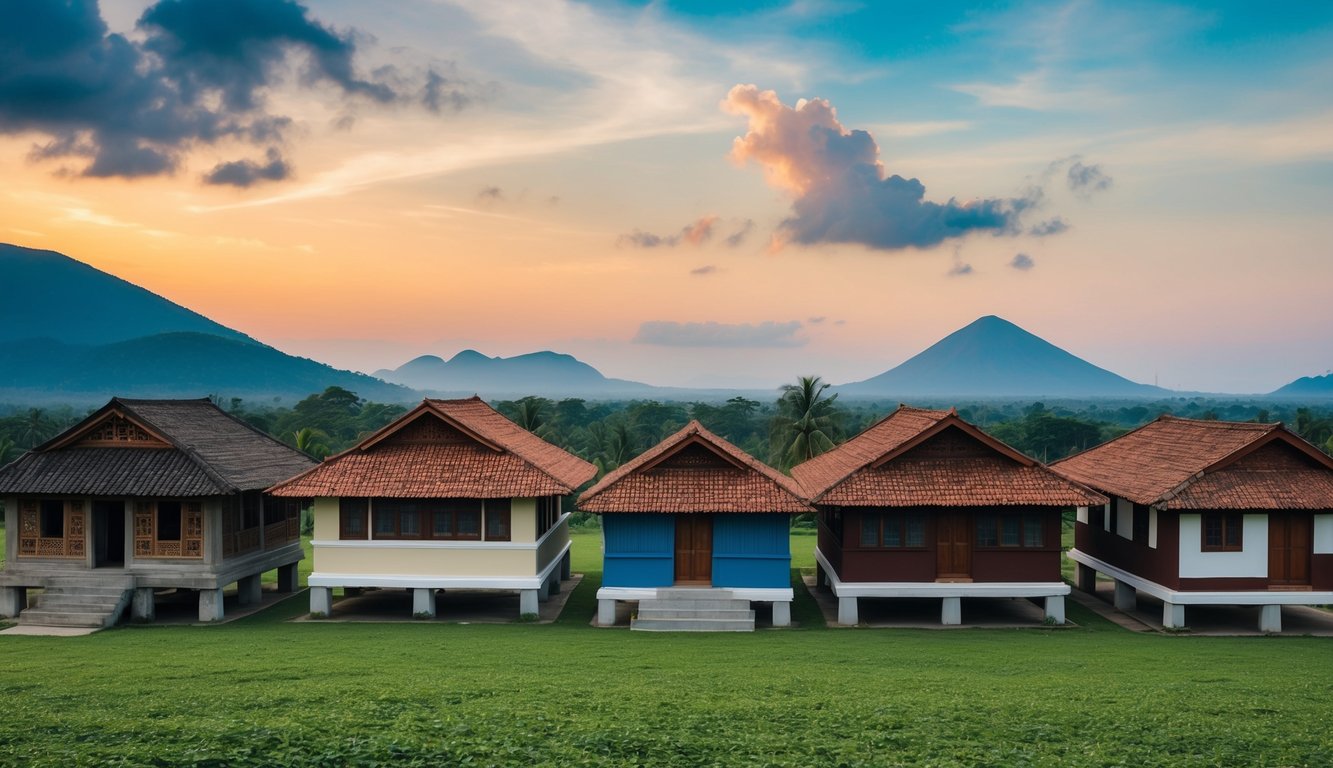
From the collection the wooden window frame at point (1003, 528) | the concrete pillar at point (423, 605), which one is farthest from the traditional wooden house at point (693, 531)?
the concrete pillar at point (423, 605)

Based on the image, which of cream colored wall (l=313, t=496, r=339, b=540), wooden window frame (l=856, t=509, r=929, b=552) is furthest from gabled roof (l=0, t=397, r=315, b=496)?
wooden window frame (l=856, t=509, r=929, b=552)

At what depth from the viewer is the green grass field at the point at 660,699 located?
38.9ft

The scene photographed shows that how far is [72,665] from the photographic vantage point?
17.2m

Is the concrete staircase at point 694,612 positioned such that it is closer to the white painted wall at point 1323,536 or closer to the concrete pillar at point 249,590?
the concrete pillar at point 249,590

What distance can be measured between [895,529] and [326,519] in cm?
1367

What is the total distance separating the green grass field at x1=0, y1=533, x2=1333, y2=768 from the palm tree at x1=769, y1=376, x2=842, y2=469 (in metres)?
25.7

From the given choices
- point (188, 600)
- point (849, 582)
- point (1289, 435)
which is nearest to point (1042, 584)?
point (849, 582)

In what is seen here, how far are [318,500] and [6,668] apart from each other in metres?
7.51

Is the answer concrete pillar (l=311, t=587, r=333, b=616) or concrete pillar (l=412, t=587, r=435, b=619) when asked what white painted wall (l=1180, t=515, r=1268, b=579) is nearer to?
concrete pillar (l=412, t=587, r=435, b=619)

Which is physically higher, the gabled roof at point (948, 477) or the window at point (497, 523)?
the gabled roof at point (948, 477)

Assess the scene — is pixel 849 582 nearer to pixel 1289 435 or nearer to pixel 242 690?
pixel 1289 435

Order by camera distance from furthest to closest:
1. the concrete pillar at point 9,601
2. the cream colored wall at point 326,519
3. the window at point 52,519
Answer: the window at point 52,519 → the concrete pillar at point 9,601 → the cream colored wall at point 326,519

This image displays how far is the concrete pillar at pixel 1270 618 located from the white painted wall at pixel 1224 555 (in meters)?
0.73

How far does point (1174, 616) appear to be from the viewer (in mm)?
22281
